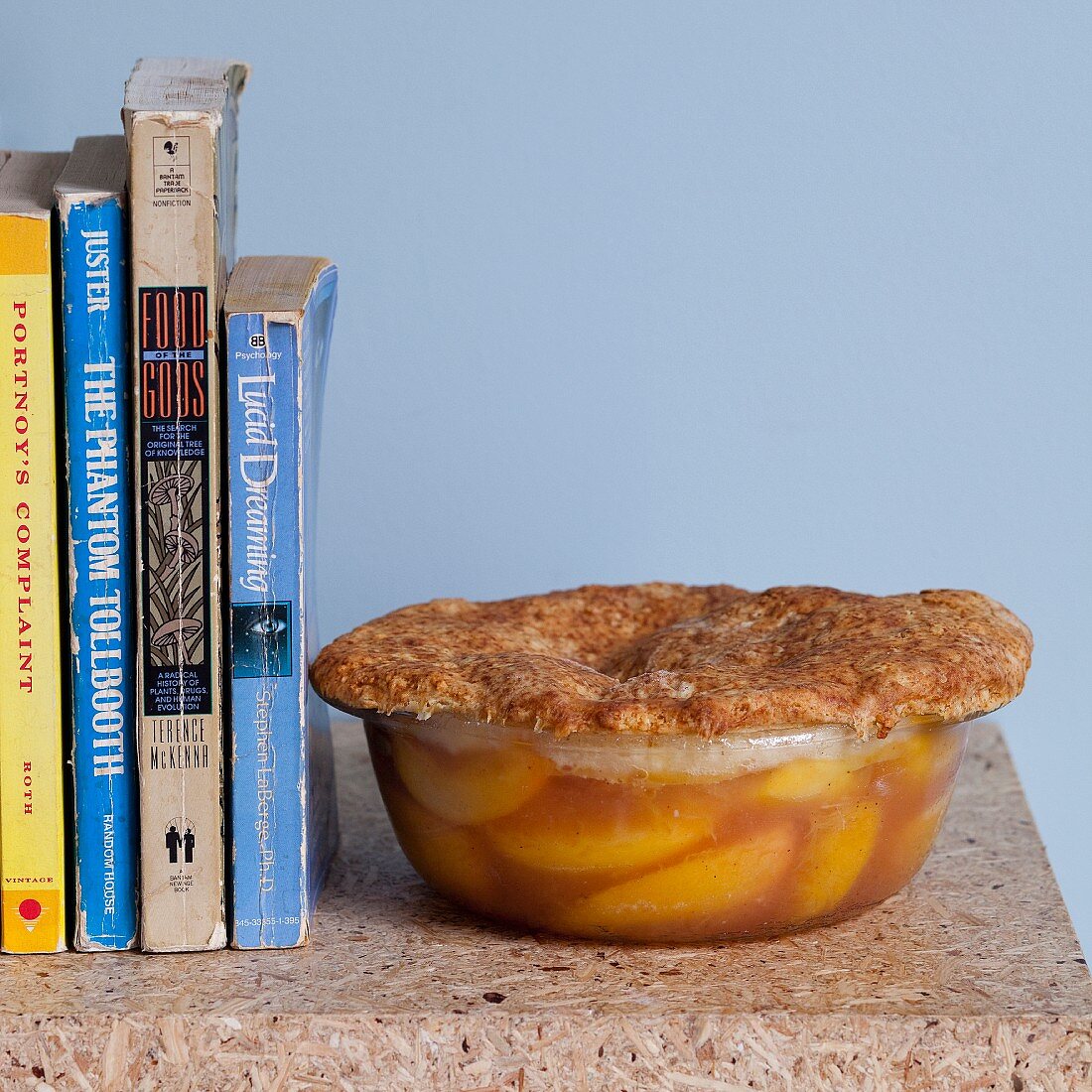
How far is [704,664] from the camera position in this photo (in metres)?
0.96

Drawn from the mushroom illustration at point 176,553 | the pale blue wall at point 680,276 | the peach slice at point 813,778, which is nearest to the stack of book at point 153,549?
the mushroom illustration at point 176,553

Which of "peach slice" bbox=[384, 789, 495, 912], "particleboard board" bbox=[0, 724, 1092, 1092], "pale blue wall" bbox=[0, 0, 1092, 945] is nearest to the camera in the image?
"particleboard board" bbox=[0, 724, 1092, 1092]

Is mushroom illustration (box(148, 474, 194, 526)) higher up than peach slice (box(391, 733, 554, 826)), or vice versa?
mushroom illustration (box(148, 474, 194, 526))

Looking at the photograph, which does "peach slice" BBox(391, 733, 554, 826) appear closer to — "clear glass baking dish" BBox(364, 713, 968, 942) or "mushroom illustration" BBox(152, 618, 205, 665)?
"clear glass baking dish" BBox(364, 713, 968, 942)

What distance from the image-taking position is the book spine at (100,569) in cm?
85

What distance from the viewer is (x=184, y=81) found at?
862 millimetres

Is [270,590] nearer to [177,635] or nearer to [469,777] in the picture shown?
[177,635]

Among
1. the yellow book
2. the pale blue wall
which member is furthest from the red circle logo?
the pale blue wall

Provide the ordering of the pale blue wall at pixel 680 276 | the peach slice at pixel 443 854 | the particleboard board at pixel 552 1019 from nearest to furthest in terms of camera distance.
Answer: the particleboard board at pixel 552 1019, the peach slice at pixel 443 854, the pale blue wall at pixel 680 276

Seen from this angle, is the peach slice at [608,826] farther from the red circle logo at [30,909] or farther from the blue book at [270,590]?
the red circle logo at [30,909]

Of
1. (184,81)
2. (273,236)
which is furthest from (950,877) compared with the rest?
(273,236)

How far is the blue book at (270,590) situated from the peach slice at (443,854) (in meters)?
0.07

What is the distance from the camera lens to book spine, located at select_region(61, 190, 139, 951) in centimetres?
85

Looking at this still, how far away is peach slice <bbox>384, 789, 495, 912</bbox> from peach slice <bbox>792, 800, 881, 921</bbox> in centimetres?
20
